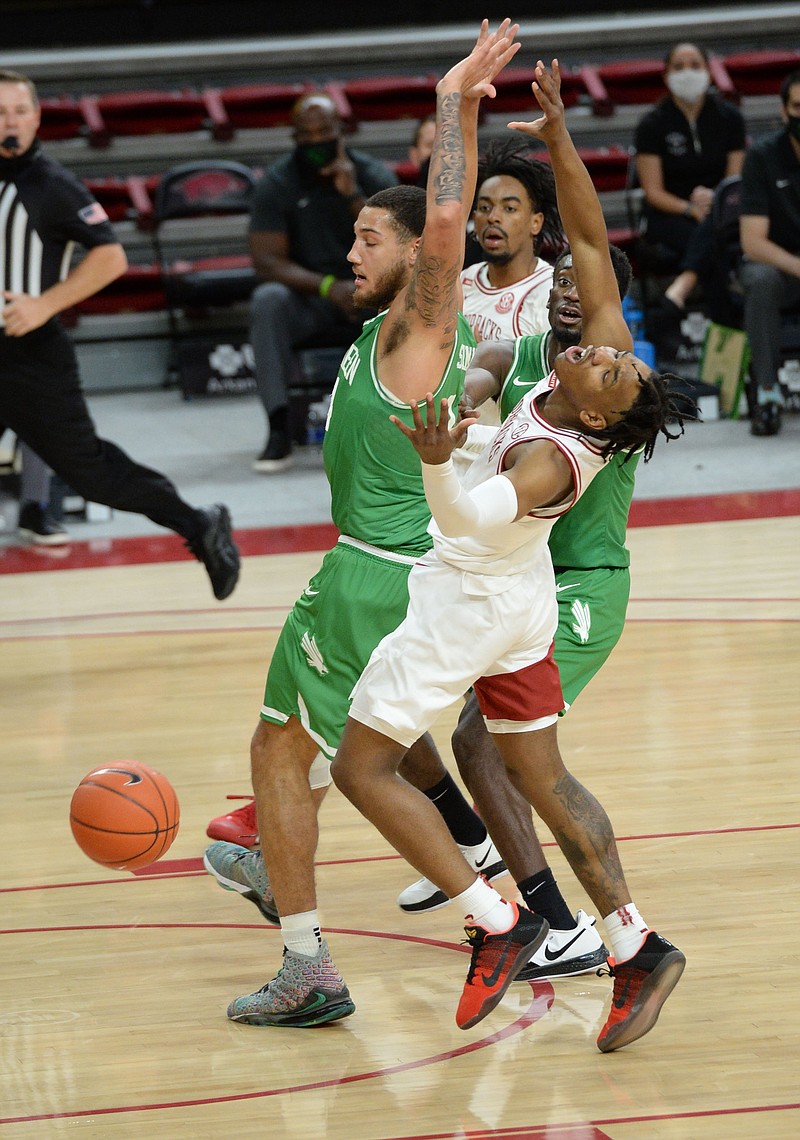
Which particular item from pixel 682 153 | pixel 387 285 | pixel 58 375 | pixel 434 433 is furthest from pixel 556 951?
pixel 682 153

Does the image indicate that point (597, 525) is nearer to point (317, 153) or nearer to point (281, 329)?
point (281, 329)

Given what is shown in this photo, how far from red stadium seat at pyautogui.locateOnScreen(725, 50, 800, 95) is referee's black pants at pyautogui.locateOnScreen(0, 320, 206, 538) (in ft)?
28.9

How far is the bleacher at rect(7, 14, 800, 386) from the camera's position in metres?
12.0

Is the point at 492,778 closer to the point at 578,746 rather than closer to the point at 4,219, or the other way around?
the point at 578,746

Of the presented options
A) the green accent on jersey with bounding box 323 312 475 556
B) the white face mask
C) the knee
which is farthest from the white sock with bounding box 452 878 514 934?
the white face mask

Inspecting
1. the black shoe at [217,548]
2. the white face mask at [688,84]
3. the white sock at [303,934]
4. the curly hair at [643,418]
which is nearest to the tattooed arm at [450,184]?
the curly hair at [643,418]

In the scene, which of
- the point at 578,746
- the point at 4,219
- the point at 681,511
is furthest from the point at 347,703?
the point at 681,511

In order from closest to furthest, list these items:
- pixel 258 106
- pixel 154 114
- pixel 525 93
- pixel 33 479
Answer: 1. pixel 33 479
2. pixel 154 114
3. pixel 258 106
4. pixel 525 93

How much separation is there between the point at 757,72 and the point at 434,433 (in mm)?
11730

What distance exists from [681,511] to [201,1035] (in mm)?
5437

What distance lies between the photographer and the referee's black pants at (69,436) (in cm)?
637

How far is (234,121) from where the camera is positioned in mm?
13062

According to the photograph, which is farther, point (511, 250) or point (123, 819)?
point (511, 250)

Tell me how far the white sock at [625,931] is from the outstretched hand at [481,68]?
1.71 meters
